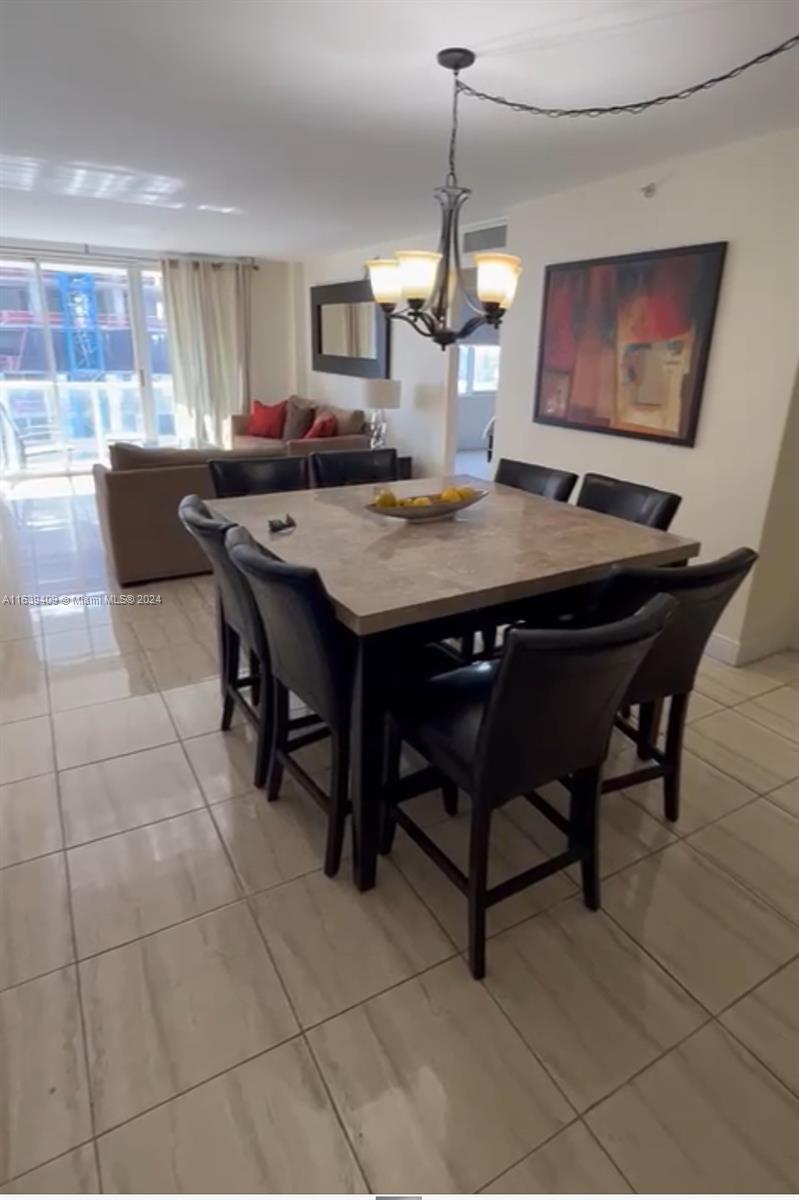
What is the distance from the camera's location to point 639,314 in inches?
133

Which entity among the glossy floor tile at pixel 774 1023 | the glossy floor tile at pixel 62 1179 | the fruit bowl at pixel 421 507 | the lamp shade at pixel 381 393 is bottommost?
the glossy floor tile at pixel 774 1023

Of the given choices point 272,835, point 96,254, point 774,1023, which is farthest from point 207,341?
point 774,1023

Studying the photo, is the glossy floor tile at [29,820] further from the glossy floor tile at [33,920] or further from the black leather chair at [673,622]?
the black leather chair at [673,622]

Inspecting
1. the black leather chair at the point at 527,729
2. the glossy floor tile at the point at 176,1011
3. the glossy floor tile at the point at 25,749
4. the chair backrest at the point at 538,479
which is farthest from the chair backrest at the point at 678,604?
the glossy floor tile at the point at 25,749

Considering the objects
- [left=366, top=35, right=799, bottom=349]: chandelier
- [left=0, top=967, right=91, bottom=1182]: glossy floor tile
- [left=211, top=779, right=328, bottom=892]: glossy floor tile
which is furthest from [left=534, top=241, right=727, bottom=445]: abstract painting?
[left=0, top=967, right=91, bottom=1182]: glossy floor tile

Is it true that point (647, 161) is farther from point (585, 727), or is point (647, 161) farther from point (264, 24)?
point (585, 727)

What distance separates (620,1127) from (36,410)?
8.32m

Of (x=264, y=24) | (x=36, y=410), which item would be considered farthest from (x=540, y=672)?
(x=36, y=410)

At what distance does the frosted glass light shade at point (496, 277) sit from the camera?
216cm

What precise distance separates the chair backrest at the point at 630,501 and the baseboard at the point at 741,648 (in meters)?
1.09

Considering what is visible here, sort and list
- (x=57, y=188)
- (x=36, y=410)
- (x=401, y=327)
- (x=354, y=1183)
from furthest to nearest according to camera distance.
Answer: (x=36, y=410)
(x=401, y=327)
(x=57, y=188)
(x=354, y=1183)

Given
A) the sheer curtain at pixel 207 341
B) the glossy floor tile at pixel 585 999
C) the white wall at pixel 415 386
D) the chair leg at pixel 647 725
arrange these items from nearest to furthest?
the glossy floor tile at pixel 585 999
the chair leg at pixel 647 725
the white wall at pixel 415 386
the sheer curtain at pixel 207 341

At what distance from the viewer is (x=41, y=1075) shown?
138 cm

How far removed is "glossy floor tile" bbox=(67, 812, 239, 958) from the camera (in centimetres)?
175
